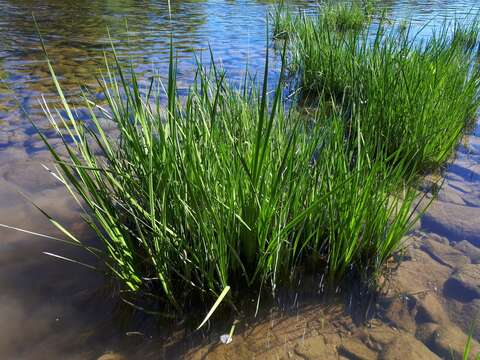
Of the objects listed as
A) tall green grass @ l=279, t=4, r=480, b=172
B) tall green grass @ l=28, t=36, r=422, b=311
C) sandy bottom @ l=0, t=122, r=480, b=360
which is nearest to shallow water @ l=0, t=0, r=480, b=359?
sandy bottom @ l=0, t=122, r=480, b=360

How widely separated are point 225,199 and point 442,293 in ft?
3.89

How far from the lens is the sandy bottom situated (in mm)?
1820

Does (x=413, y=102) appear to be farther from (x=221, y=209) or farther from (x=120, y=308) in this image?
(x=120, y=308)

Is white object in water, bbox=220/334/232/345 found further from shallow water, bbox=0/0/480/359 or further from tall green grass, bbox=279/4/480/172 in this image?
tall green grass, bbox=279/4/480/172

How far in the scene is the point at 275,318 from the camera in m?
1.98

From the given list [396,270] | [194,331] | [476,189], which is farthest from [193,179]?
[476,189]

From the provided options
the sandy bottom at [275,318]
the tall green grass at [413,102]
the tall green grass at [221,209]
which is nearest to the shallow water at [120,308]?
the sandy bottom at [275,318]

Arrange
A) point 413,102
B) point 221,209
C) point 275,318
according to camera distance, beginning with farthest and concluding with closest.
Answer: point 413,102
point 275,318
point 221,209

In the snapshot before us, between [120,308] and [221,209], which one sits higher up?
[221,209]

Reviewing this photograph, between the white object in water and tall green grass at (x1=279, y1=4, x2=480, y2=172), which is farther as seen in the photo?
tall green grass at (x1=279, y1=4, x2=480, y2=172)

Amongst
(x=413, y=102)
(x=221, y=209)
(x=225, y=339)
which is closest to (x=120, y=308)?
(x=225, y=339)

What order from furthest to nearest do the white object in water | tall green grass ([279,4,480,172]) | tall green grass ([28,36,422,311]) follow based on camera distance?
tall green grass ([279,4,480,172])
the white object in water
tall green grass ([28,36,422,311])

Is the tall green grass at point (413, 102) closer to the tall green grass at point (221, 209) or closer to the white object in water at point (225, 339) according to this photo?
the tall green grass at point (221, 209)

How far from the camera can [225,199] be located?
1850 millimetres
